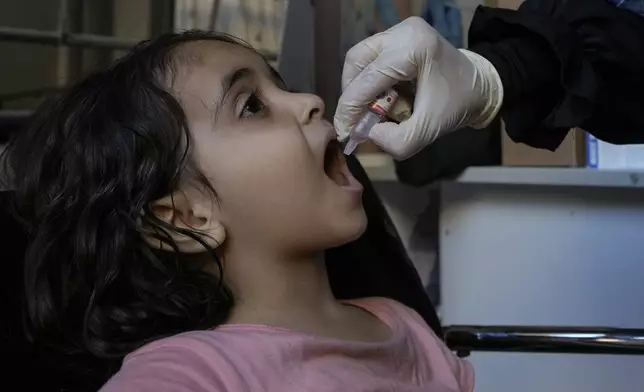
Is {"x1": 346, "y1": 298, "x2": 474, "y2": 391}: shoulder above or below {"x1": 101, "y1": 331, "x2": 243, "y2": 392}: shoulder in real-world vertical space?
below

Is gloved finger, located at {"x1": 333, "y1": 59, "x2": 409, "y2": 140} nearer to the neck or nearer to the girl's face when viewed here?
the girl's face

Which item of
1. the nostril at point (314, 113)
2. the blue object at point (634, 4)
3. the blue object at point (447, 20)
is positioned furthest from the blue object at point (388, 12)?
the nostril at point (314, 113)

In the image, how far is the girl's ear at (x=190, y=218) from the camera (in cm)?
83

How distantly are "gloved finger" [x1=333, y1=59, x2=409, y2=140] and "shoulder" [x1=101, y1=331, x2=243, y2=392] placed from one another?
0.28m

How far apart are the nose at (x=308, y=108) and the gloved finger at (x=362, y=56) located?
0.07 m

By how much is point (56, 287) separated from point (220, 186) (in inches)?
7.8

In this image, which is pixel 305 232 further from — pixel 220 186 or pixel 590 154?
pixel 590 154

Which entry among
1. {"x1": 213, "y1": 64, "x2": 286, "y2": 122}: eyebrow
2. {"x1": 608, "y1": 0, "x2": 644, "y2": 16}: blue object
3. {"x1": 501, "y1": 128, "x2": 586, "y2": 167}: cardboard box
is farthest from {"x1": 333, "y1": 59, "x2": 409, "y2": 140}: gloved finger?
{"x1": 501, "y1": 128, "x2": 586, "y2": 167}: cardboard box

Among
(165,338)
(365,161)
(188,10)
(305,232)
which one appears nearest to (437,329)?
(305,232)

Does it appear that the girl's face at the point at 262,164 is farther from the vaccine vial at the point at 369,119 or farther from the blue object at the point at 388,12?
the blue object at the point at 388,12

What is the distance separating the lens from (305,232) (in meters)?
0.83

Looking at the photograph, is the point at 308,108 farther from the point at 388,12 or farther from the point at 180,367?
the point at 388,12

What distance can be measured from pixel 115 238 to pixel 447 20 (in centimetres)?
97

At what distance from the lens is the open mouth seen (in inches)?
34.8
